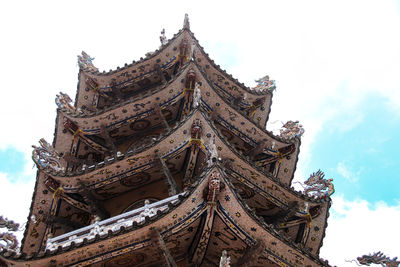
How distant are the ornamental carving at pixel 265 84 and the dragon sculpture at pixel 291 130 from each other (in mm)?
3258

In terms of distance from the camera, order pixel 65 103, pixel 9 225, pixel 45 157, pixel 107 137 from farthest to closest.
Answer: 1. pixel 65 103
2. pixel 107 137
3. pixel 45 157
4. pixel 9 225

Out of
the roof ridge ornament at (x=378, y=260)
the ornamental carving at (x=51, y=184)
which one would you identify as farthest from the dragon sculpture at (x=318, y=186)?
the ornamental carving at (x=51, y=184)

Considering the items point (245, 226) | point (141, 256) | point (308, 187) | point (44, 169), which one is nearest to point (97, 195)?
point (44, 169)

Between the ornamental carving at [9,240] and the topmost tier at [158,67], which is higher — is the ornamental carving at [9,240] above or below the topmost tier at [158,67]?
below

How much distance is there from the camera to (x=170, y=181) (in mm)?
15844

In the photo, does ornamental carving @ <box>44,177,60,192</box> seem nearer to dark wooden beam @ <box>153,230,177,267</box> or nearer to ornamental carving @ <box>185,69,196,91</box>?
dark wooden beam @ <box>153,230,177,267</box>

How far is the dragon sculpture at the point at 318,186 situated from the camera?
17750mm

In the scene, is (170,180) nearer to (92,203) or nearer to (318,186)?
(92,203)

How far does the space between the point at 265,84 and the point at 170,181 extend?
10.9 metres

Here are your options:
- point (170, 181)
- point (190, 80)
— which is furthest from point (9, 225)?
point (190, 80)

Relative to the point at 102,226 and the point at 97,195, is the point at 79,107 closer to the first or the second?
the point at 97,195

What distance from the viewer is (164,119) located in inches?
768

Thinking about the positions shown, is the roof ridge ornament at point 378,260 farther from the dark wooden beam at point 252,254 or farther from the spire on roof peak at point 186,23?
the spire on roof peak at point 186,23

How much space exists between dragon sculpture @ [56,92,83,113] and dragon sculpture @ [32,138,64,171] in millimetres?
2601
